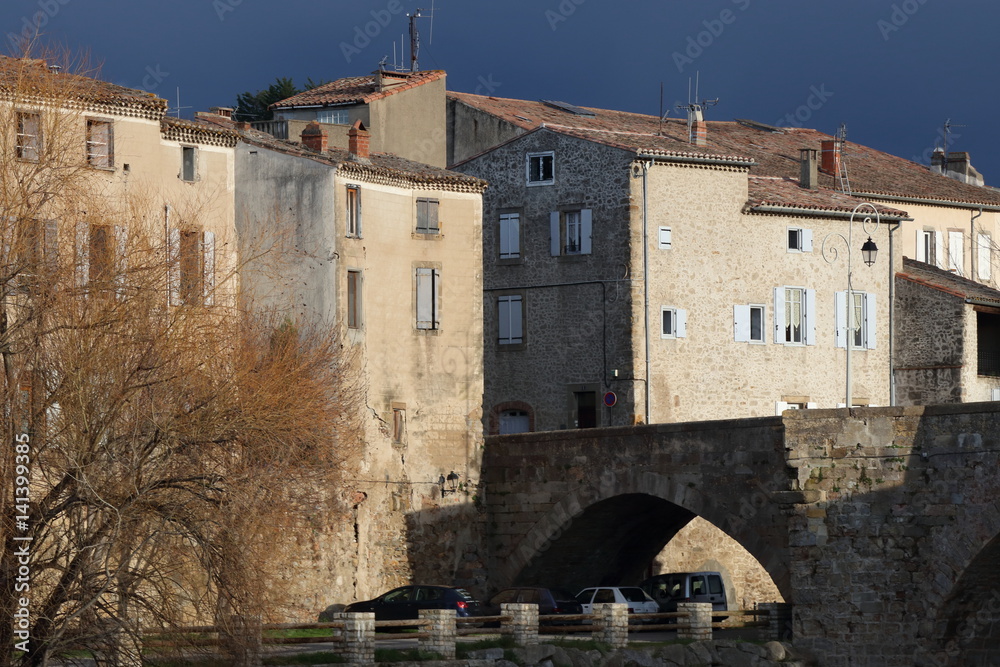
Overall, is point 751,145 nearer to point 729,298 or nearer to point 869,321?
point 869,321

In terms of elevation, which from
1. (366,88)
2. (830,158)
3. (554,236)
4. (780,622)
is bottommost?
(780,622)

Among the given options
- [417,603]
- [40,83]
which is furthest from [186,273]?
[417,603]

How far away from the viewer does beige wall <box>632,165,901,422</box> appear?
171ft

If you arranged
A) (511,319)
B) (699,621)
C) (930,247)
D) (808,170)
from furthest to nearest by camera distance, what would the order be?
1. (930,247)
2. (808,170)
3. (511,319)
4. (699,621)

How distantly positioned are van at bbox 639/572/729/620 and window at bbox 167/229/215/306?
1548cm

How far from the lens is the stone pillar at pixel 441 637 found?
1380 inches

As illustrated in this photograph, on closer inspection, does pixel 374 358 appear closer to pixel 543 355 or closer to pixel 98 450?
pixel 543 355

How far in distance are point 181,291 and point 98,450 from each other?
17.0 ft

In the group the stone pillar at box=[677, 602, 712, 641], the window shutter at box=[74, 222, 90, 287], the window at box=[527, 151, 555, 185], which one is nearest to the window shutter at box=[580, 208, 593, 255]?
the window at box=[527, 151, 555, 185]

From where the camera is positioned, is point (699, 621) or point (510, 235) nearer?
point (699, 621)

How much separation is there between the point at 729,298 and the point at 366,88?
42.8ft

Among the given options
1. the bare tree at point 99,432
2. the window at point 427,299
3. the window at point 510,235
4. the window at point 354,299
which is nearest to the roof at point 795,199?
the window at point 510,235

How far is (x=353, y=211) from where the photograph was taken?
44.6 m

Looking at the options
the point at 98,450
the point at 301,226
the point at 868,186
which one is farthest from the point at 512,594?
the point at 868,186
